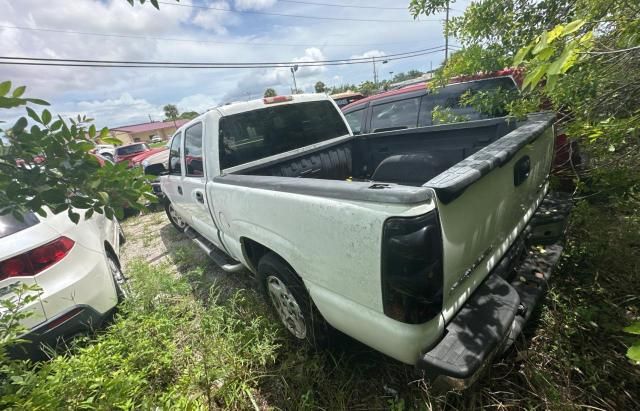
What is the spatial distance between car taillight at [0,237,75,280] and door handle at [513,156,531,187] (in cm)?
340

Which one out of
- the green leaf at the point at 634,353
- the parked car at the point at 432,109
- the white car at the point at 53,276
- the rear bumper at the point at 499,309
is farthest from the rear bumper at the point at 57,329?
the parked car at the point at 432,109

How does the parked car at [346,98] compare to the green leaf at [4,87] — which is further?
the parked car at [346,98]

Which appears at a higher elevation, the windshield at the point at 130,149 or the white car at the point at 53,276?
the windshield at the point at 130,149

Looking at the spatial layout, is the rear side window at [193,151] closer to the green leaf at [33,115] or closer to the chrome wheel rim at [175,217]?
the green leaf at [33,115]

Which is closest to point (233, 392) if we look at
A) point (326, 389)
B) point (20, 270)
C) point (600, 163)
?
point (326, 389)

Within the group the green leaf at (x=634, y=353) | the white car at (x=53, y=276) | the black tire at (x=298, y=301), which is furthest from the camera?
the white car at (x=53, y=276)

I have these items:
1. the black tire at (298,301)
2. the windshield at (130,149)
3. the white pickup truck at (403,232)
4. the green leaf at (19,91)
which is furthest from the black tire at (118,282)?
the windshield at (130,149)

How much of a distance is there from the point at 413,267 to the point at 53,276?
2.71m

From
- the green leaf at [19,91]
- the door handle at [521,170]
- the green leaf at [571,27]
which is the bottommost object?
the door handle at [521,170]

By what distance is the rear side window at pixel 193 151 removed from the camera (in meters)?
3.00

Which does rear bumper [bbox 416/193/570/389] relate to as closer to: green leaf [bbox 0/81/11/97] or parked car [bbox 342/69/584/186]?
parked car [bbox 342/69/584/186]

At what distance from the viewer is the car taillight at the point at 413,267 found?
48.2 inches

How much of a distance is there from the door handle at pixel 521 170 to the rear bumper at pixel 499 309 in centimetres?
42

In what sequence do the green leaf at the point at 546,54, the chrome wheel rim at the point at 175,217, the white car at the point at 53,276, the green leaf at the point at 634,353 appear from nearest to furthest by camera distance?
the green leaf at the point at 634,353, the green leaf at the point at 546,54, the white car at the point at 53,276, the chrome wheel rim at the point at 175,217
